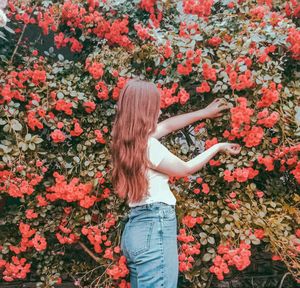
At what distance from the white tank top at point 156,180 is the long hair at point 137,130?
0.11 ft

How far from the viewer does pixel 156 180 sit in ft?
8.13

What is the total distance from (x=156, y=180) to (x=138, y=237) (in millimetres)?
295

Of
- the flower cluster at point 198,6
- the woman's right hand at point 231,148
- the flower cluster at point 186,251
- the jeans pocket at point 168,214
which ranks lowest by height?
the flower cluster at point 186,251

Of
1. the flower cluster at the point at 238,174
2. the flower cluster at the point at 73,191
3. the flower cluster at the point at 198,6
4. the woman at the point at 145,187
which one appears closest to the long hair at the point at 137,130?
the woman at the point at 145,187

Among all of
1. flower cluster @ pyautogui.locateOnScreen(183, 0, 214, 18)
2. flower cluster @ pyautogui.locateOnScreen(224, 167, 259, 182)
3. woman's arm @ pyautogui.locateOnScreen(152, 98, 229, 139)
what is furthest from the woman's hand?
flower cluster @ pyautogui.locateOnScreen(183, 0, 214, 18)

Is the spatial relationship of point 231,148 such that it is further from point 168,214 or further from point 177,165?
point 168,214

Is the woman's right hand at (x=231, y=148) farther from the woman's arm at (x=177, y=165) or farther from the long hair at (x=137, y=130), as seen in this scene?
the long hair at (x=137, y=130)

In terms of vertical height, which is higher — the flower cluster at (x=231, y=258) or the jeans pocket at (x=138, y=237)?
the jeans pocket at (x=138, y=237)

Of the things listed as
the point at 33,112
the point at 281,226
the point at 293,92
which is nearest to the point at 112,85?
the point at 33,112

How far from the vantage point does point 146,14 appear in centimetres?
353

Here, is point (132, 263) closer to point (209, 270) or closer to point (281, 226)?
point (209, 270)

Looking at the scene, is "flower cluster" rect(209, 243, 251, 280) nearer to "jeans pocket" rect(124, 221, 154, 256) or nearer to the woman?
the woman

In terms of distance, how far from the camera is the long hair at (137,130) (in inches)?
94.7

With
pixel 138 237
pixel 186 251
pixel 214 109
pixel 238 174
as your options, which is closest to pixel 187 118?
pixel 214 109
